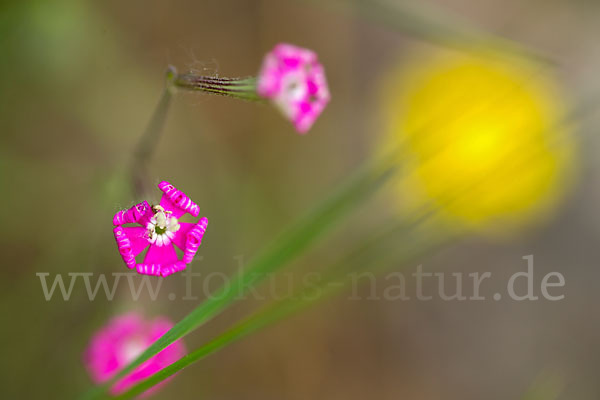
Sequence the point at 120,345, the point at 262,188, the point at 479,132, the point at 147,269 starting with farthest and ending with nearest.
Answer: the point at 479,132
the point at 262,188
the point at 120,345
the point at 147,269

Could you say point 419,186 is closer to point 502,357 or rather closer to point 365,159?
point 365,159

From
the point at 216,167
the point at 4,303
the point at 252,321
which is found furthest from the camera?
the point at 216,167

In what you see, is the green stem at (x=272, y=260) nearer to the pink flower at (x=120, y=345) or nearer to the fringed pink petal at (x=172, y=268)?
the fringed pink petal at (x=172, y=268)

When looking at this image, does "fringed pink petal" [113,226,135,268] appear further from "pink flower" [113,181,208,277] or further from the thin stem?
the thin stem

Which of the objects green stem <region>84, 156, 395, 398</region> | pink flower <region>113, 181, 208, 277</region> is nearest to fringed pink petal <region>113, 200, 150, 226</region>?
pink flower <region>113, 181, 208, 277</region>

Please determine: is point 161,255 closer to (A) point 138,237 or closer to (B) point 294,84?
(A) point 138,237

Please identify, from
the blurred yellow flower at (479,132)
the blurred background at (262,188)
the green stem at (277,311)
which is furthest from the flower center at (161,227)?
the blurred yellow flower at (479,132)

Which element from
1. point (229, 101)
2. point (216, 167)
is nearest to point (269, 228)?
point (216, 167)

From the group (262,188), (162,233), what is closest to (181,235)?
(162,233)
